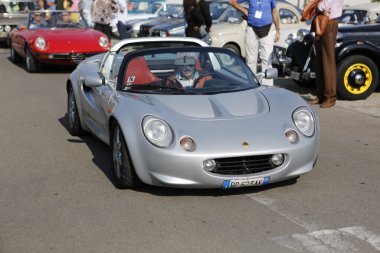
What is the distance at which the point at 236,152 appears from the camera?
554 centimetres

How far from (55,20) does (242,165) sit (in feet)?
37.1

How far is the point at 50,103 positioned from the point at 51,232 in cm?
641

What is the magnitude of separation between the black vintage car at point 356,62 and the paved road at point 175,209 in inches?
127

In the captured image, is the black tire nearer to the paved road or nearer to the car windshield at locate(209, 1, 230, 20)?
the car windshield at locate(209, 1, 230, 20)

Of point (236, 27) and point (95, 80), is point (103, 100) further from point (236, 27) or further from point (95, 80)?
point (236, 27)

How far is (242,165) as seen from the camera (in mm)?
5633

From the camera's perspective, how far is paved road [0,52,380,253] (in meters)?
4.74

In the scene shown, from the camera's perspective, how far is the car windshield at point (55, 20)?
16031 mm

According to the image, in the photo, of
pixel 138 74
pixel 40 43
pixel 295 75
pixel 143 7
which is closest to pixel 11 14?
pixel 143 7

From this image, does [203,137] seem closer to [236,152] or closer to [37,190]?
[236,152]

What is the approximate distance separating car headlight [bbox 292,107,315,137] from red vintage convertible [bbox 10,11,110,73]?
9.27 meters

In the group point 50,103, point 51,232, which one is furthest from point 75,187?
point 50,103

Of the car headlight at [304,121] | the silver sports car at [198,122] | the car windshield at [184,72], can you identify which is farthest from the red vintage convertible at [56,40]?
the car headlight at [304,121]

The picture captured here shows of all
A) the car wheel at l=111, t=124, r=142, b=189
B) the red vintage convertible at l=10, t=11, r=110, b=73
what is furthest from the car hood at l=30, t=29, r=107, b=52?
the car wheel at l=111, t=124, r=142, b=189
